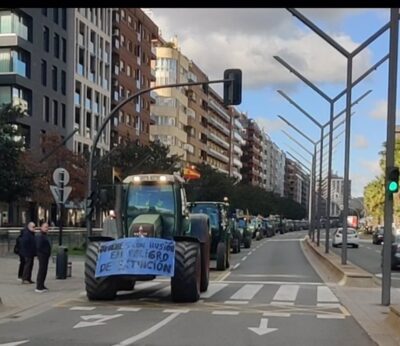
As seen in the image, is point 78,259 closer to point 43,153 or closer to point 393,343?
point 393,343

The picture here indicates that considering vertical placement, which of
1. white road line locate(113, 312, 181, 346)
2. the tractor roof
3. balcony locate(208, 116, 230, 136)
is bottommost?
white road line locate(113, 312, 181, 346)

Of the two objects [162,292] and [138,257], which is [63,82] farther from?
[138,257]

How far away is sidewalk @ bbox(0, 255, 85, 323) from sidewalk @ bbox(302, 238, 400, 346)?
248 inches

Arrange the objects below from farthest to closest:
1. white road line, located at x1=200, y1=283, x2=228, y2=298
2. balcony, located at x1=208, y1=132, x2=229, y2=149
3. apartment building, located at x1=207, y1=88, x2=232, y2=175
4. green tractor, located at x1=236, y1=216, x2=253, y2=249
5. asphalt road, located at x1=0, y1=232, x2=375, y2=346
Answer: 1. apartment building, located at x1=207, y1=88, x2=232, y2=175
2. balcony, located at x1=208, y1=132, x2=229, y2=149
3. green tractor, located at x1=236, y1=216, x2=253, y2=249
4. white road line, located at x1=200, y1=283, x2=228, y2=298
5. asphalt road, located at x1=0, y1=232, x2=375, y2=346

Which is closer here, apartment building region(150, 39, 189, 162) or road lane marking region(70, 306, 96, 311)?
road lane marking region(70, 306, 96, 311)

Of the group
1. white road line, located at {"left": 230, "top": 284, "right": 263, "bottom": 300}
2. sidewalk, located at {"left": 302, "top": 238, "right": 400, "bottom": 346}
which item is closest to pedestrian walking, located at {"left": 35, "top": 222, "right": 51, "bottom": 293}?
white road line, located at {"left": 230, "top": 284, "right": 263, "bottom": 300}

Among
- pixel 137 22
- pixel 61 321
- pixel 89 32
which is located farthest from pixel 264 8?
pixel 137 22

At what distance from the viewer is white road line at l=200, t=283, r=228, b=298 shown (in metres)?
18.3

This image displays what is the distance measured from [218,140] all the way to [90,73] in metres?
79.8

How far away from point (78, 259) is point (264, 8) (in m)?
28.6

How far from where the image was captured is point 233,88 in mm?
24172

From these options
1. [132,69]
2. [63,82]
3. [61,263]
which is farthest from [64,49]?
[61,263]

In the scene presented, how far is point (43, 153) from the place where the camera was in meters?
61.3

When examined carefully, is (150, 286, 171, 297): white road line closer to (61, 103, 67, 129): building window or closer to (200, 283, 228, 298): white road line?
(200, 283, 228, 298): white road line
